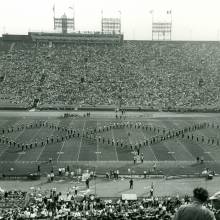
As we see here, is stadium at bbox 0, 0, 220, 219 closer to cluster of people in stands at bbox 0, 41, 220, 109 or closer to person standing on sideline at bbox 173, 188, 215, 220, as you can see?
cluster of people in stands at bbox 0, 41, 220, 109

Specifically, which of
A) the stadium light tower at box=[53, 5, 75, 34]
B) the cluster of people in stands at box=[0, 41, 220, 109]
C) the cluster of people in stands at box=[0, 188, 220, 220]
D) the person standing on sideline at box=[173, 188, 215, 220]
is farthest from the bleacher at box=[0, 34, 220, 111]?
the person standing on sideline at box=[173, 188, 215, 220]

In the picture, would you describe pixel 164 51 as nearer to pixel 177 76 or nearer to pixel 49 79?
pixel 177 76

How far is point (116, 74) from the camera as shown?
78.2 meters

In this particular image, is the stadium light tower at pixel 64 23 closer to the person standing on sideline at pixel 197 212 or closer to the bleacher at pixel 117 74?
the bleacher at pixel 117 74

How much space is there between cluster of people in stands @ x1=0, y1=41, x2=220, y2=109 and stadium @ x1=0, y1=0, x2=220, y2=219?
0.17 metres

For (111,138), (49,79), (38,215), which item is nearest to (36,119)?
(111,138)

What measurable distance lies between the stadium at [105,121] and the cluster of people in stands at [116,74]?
167 mm

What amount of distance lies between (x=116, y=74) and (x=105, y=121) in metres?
25.0

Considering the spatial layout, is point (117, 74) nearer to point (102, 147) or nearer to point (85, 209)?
point (102, 147)

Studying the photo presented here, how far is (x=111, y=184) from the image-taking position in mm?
28000

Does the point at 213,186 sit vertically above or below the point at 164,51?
below

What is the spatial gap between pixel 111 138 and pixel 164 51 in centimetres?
4837

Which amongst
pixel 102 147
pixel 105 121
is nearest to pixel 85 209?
pixel 102 147

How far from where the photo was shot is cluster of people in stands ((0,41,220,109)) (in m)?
70.0
